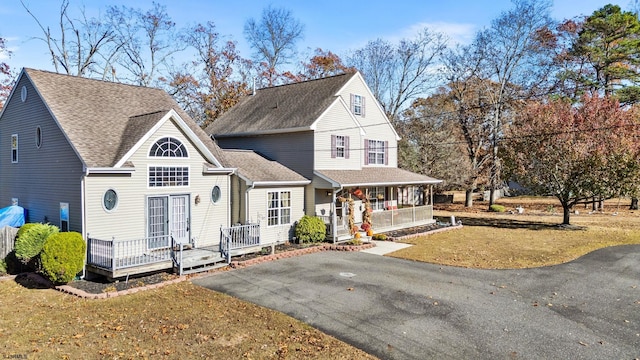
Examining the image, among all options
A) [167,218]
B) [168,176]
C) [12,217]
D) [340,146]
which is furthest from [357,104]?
[12,217]

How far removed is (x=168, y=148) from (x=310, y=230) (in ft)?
24.5

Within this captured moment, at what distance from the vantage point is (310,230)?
19.1 metres

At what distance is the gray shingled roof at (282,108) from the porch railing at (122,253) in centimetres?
985

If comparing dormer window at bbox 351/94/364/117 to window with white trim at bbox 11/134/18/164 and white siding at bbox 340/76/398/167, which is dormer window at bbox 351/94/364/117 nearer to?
white siding at bbox 340/76/398/167

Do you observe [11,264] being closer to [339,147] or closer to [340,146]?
[339,147]

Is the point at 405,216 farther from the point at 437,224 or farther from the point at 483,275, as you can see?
the point at 483,275

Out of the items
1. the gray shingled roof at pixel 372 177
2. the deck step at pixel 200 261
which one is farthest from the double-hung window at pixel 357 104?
the deck step at pixel 200 261

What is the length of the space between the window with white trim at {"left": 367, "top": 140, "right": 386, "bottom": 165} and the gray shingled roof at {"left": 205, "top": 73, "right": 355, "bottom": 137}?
4.53m

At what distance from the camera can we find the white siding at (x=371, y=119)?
24.0 m

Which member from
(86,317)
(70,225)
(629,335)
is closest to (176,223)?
(70,225)

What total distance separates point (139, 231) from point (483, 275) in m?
12.5

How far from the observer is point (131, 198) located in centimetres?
1456

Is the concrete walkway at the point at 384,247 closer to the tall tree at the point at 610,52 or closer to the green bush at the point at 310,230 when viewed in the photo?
the green bush at the point at 310,230

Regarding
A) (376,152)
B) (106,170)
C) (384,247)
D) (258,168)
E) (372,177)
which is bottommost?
(384,247)
